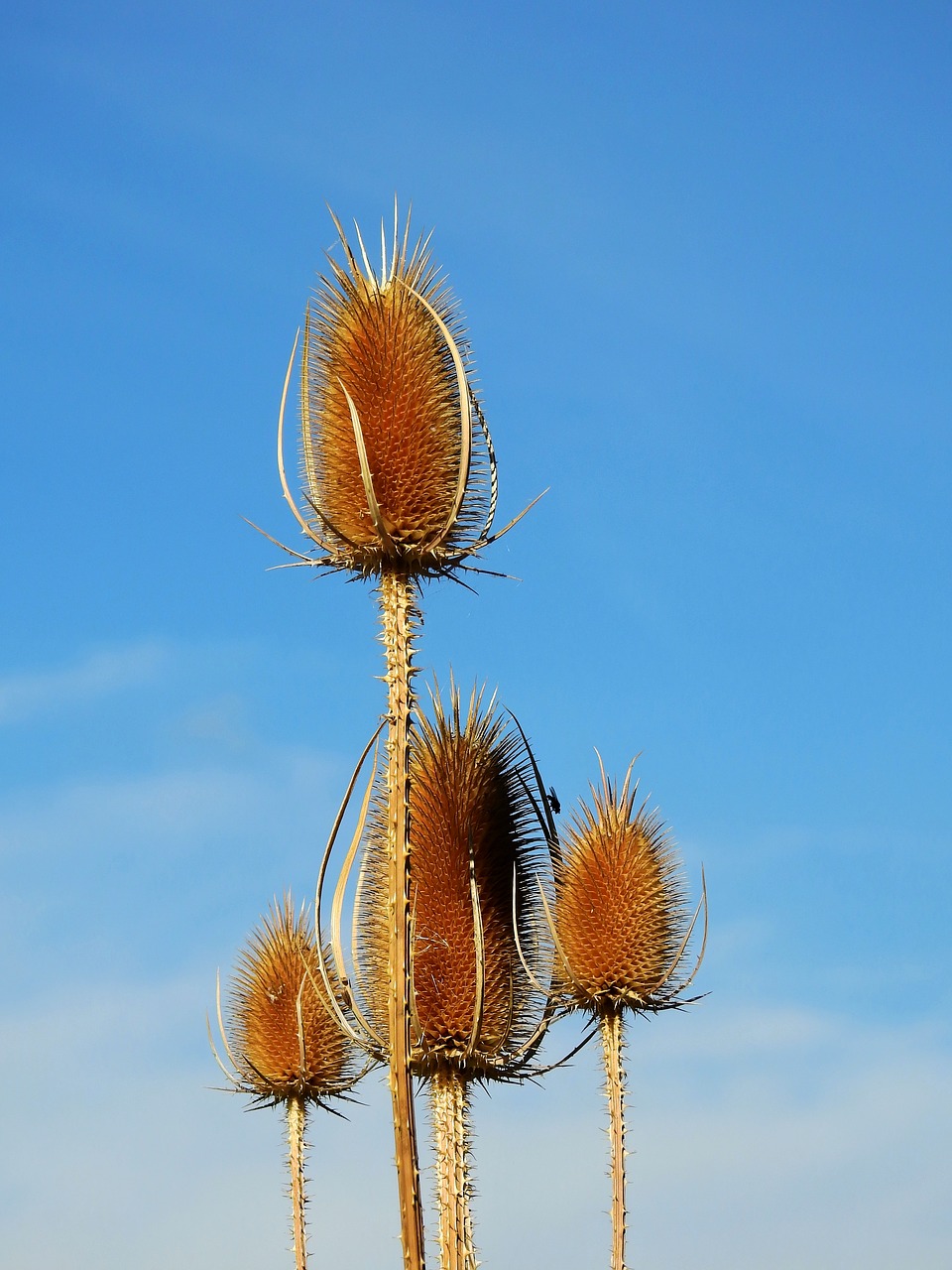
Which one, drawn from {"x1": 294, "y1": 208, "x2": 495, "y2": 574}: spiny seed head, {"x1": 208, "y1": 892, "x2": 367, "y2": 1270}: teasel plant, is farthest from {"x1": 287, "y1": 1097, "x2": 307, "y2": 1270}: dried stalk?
{"x1": 294, "y1": 208, "x2": 495, "y2": 574}: spiny seed head

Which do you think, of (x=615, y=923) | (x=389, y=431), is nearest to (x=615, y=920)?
(x=615, y=923)

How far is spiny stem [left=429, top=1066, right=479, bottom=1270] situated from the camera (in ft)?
30.0

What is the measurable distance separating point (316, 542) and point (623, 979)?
12.2ft

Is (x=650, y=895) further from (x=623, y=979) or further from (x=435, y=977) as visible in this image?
(x=435, y=977)

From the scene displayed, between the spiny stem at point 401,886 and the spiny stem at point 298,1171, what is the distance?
4.38 m

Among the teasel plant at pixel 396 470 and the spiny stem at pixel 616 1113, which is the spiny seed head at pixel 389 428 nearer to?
the teasel plant at pixel 396 470

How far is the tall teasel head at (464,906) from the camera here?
932 cm

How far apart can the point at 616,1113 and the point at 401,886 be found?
10.2 feet

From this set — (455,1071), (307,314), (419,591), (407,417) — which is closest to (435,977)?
(455,1071)

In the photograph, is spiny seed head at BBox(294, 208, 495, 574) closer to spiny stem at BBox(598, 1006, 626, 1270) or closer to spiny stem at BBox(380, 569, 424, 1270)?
spiny stem at BBox(380, 569, 424, 1270)

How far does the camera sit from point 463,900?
31.1 ft

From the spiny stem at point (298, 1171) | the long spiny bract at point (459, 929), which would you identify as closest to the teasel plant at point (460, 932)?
the long spiny bract at point (459, 929)

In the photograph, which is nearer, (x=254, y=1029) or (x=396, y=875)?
(x=396, y=875)

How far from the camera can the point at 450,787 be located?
9820 millimetres
